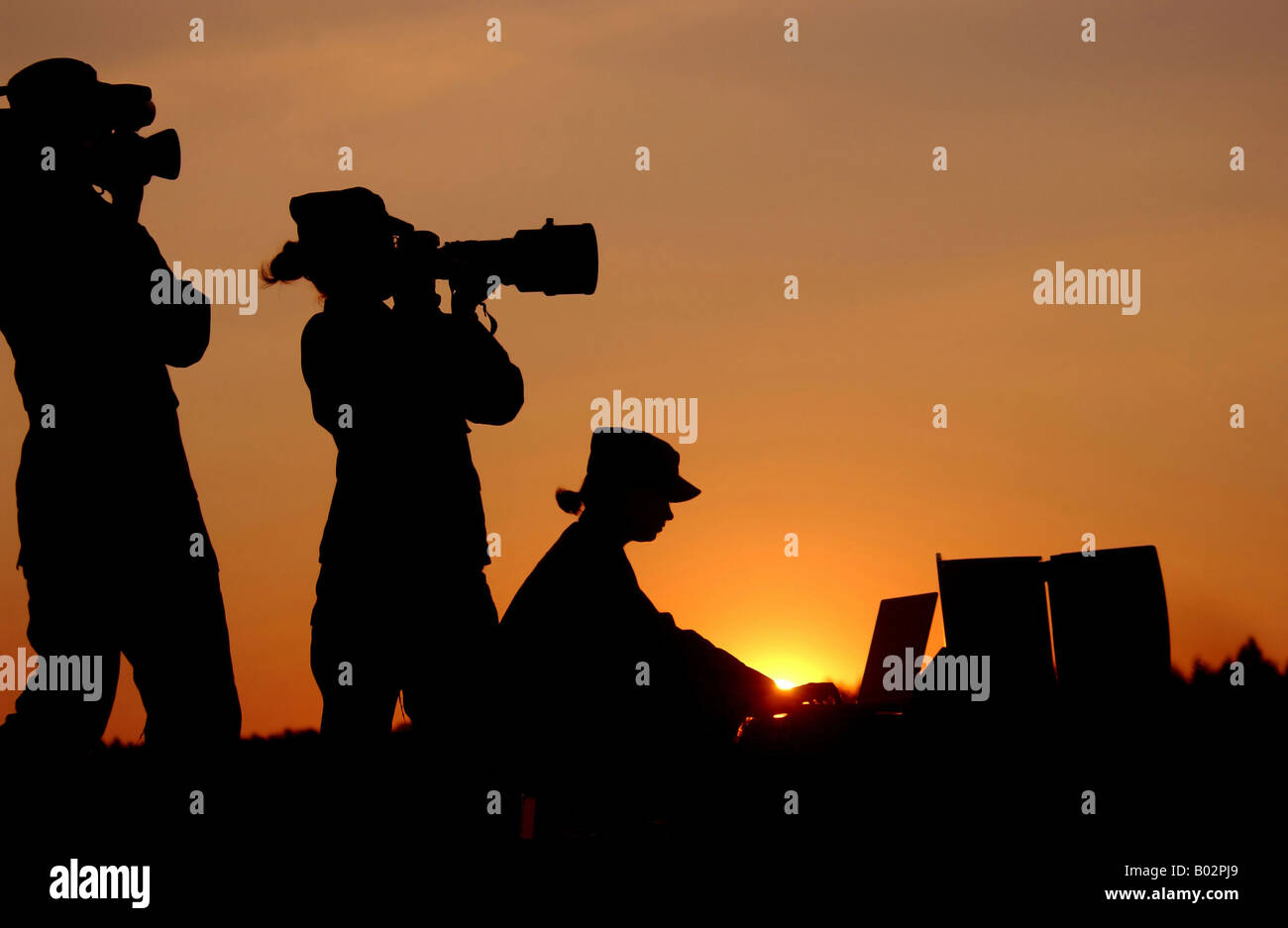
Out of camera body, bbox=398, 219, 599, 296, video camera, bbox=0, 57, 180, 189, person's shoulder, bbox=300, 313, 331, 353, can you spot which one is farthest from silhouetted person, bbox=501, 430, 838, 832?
video camera, bbox=0, 57, 180, 189

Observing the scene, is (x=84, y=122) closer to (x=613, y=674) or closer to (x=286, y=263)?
(x=286, y=263)

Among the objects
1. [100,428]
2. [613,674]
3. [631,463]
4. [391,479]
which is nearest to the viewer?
[100,428]

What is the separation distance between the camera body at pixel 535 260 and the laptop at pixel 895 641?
56.8 inches

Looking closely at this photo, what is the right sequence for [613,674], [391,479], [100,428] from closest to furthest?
[100,428], [391,479], [613,674]

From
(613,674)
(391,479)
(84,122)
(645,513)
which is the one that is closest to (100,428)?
(84,122)

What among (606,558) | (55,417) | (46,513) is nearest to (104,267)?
(55,417)

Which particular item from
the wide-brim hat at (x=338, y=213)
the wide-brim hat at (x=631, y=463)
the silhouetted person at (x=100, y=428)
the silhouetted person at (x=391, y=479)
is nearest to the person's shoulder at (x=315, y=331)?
the silhouetted person at (x=391, y=479)

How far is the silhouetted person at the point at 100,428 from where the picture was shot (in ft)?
11.1

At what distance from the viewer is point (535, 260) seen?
462 centimetres

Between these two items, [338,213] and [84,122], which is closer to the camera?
[84,122]

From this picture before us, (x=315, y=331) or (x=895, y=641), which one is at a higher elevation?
(x=315, y=331)

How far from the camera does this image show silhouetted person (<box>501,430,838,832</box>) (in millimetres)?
4266

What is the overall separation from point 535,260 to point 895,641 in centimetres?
169
